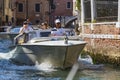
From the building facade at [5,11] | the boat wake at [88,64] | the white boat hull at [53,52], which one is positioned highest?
the building facade at [5,11]

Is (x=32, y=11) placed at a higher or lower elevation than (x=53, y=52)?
higher

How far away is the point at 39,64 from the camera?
11555 millimetres

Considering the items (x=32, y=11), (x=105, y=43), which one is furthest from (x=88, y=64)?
(x=32, y=11)

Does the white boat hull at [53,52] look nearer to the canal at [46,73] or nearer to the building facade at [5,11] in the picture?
the canal at [46,73]

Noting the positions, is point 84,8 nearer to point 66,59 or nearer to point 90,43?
point 90,43

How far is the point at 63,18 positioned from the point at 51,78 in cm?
4969

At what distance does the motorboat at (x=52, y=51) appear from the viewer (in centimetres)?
1070

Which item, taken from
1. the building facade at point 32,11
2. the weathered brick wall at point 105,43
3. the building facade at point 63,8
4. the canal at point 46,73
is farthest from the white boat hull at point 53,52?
the building facade at point 63,8

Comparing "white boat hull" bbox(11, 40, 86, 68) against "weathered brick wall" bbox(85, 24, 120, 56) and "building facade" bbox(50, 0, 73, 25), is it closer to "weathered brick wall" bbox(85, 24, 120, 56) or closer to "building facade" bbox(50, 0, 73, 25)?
"weathered brick wall" bbox(85, 24, 120, 56)

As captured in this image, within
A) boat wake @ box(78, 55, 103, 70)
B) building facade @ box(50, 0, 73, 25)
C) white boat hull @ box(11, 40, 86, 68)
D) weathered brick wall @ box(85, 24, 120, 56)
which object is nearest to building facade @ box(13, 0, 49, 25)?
building facade @ box(50, 0, 73, 25)

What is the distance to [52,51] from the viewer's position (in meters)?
10.9

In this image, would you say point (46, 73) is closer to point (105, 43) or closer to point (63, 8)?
point (105, 43)

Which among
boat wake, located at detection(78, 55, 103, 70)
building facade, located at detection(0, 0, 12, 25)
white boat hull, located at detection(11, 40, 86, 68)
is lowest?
boat wake, located at detection(78, 55, 103, 70)

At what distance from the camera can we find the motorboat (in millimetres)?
10695
